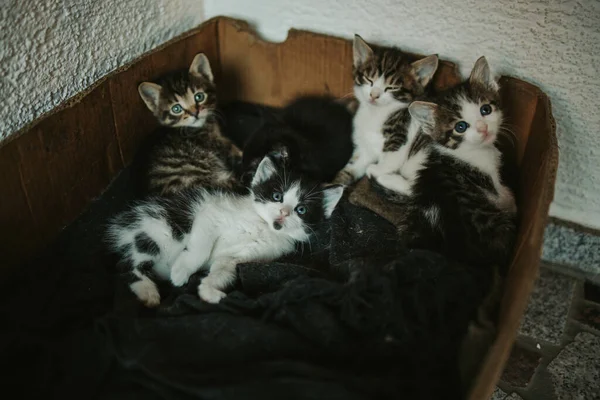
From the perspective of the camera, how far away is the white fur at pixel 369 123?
1690 mm

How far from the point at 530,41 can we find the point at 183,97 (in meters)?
1.15

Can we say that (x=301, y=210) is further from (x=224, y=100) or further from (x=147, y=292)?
(x=224, y=100)

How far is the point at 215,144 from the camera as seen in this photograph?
70.9 inches

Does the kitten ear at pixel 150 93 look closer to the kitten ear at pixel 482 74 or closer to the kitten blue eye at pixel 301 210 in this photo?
the kitten blue eye at pixel 301 210

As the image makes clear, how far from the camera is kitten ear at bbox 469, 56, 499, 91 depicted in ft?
4.89

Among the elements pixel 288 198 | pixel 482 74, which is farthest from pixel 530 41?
pixel 288 198

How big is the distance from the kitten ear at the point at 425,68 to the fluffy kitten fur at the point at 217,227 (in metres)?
0.49

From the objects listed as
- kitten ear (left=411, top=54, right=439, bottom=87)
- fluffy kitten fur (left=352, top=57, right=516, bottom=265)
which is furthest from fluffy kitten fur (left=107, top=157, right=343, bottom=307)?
kitten ear (left=411, top=54, right=439, bottom=87)

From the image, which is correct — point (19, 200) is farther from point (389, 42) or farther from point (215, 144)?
point (389, 42)

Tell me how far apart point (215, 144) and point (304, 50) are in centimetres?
51

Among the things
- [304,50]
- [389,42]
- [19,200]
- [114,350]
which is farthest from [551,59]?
[19,200]

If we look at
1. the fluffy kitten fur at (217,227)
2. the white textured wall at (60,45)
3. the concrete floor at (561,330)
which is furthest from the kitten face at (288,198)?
the concrete floor at (561,330)

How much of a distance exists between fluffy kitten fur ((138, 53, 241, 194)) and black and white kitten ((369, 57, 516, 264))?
0.61 meters

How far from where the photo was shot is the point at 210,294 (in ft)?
4.34
